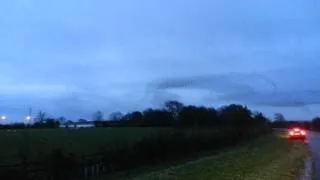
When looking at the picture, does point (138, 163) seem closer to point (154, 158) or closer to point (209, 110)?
point (154, 158)

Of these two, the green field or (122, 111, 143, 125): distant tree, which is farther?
(122, 111, 143, 125): distant tree

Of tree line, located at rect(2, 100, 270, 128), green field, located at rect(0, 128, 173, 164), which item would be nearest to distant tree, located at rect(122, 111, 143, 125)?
tree line, located at rect(2, 100, 270, 128)

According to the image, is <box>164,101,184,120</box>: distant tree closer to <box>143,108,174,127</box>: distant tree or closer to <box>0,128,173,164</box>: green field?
<box>143,108,174,127</box>: distant tree

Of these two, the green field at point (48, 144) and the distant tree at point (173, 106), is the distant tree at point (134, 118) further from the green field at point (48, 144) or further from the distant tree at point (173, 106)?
the green field at point (48, 144)

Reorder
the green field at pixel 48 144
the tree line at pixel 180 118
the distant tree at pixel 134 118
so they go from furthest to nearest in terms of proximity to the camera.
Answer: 1. the distant tree at pixel 134 118
2. the tree line at pixel 180 118
3. the green field at pixel 48 144

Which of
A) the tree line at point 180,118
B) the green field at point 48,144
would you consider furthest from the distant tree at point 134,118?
the green field at point 48,144

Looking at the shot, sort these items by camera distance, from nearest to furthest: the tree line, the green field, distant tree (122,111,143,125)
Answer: the green field → the tree line → distant tree (122,111,143,125)

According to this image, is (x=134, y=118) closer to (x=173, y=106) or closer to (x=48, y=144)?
(x=173, y=106)

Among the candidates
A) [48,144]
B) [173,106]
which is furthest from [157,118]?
[48,144]

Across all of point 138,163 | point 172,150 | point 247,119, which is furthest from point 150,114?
point 138,163

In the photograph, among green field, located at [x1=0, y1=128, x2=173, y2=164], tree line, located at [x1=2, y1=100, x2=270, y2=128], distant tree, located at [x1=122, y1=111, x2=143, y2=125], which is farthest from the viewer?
distant tree, located at [x1=122, y1=111, x2=143, y2=125]

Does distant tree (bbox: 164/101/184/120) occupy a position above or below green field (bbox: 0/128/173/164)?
above

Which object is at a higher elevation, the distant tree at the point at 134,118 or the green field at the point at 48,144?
the distant tree at the point at 134,118

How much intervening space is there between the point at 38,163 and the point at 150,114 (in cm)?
11311
